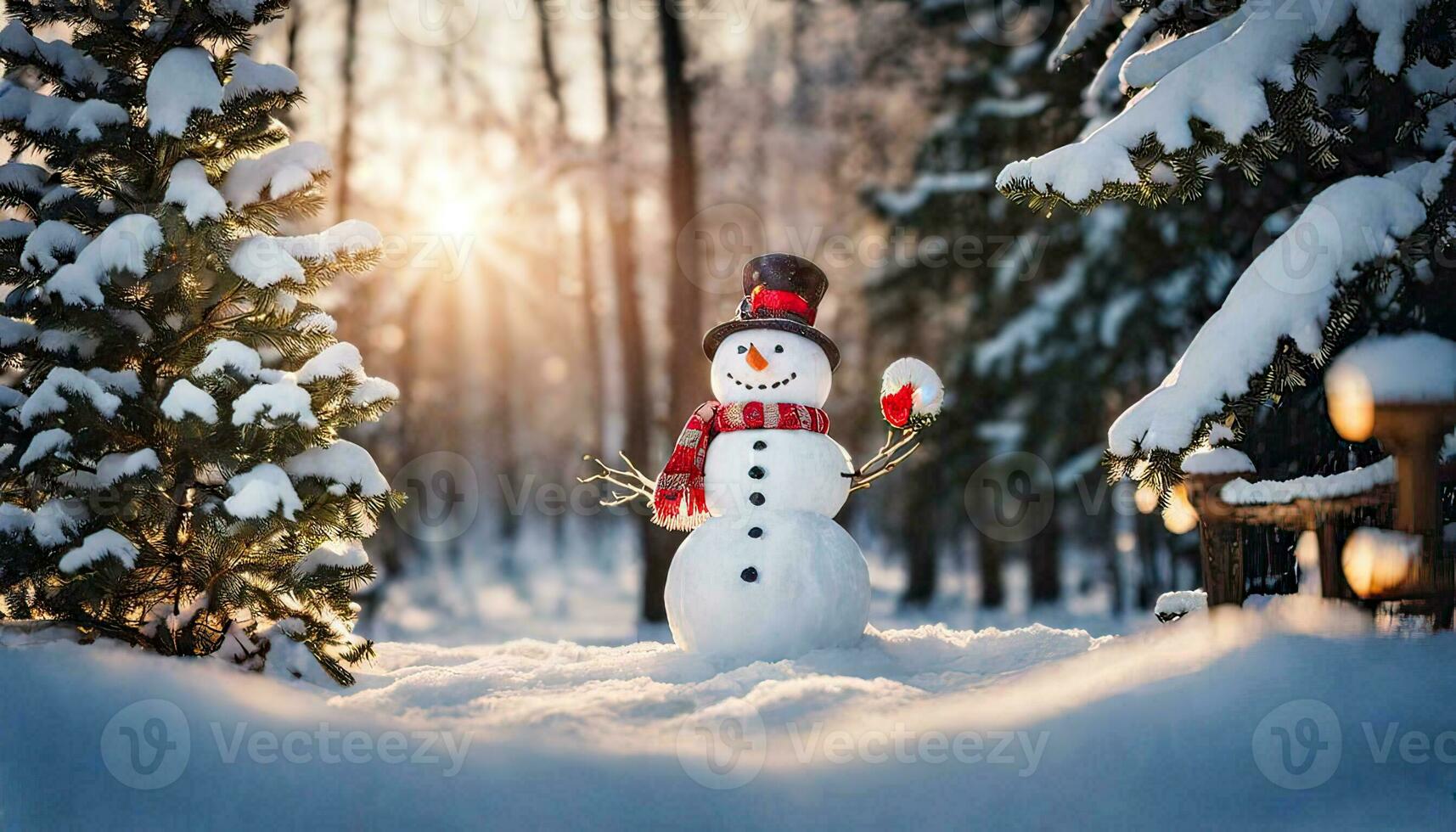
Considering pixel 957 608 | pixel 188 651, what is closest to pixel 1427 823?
pixel 188 651

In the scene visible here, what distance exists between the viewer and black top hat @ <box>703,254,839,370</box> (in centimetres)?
555

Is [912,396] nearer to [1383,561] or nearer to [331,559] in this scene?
[1383,561]

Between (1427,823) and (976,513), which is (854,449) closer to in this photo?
(976,513)

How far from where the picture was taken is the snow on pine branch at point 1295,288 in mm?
4273

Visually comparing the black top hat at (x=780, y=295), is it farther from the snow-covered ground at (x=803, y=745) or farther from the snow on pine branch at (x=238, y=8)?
the snow on pine branch at (x=238, y=8)

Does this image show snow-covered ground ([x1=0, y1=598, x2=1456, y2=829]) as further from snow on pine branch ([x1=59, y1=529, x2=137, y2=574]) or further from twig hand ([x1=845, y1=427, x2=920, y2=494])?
twig hand ([x1=845, y1=427, x2=920, y2=494])

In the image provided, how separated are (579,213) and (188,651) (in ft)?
41.9

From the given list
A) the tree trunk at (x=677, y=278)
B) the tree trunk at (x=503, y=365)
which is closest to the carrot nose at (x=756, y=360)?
the tree trunk at (x=677, y=278)

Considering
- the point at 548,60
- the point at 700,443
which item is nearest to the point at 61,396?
the point at 700,443

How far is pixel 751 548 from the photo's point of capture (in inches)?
198

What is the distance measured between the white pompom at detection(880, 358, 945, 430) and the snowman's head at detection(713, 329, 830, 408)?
1.18 ft

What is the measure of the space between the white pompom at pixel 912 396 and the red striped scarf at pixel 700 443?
1.29 ft

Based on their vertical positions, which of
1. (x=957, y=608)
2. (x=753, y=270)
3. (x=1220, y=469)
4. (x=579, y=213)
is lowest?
(x=957, y=608)

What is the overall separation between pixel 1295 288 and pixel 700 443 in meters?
2.82
